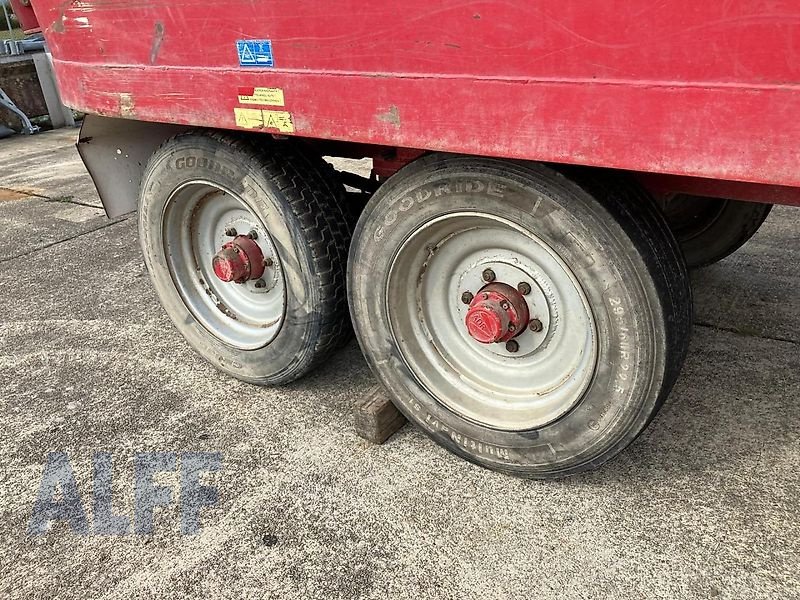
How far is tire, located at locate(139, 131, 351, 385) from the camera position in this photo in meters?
2.29

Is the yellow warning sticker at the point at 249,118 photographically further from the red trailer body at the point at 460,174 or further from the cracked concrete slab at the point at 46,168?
the cracked concrete slab at the point at 46,168

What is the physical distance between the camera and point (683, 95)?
1.28 m

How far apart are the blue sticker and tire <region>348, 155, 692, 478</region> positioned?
50 centimetres

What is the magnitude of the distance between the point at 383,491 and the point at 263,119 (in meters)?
1.23

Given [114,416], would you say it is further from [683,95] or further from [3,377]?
[683,95]

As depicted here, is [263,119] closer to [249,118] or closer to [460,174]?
[249,118]

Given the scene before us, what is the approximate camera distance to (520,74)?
4.73 feet

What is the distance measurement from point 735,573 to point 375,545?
982 millimetres

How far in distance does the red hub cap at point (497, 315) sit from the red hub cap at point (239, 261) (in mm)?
993

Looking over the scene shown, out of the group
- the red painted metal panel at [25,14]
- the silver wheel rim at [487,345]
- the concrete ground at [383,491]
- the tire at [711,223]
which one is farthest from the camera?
the tire at [711,223]

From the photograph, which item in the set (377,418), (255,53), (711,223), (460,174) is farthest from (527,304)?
(711,223)

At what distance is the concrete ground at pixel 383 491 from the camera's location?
1804 millimetres

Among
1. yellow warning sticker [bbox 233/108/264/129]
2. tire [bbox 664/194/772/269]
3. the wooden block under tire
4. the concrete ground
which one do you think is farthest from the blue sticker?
tire [bbox 664/194/772/269]

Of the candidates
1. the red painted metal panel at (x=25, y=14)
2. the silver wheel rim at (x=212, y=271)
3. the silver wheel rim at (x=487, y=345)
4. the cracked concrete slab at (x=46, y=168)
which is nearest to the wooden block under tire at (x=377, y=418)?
the silver wheel rim at (x=487, y=345)
